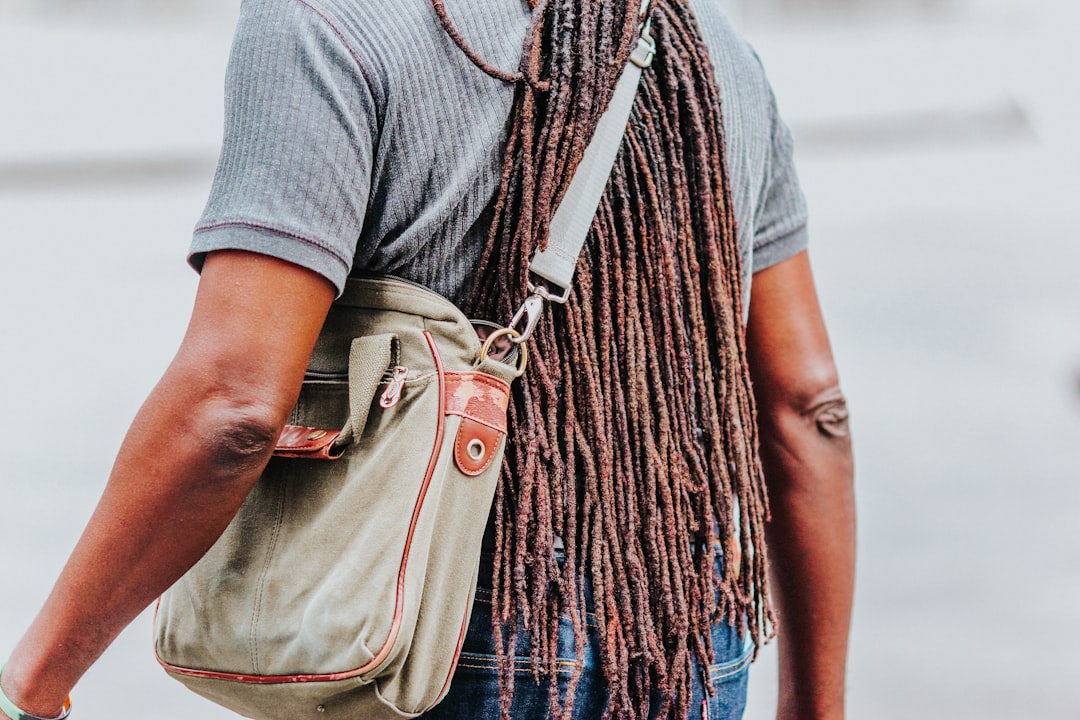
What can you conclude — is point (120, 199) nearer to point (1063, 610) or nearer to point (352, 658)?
point (1063, 610)

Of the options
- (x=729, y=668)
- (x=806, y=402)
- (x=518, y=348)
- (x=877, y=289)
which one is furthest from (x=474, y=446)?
(x=877, y=289)

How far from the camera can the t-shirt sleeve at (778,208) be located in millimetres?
1493

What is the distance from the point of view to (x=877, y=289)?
22.7ft

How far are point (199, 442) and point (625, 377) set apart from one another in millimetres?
431

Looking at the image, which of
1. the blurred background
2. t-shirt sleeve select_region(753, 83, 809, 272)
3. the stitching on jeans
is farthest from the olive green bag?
the blurred background

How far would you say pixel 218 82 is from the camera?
8.66 metres

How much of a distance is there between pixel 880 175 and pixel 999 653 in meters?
5.86

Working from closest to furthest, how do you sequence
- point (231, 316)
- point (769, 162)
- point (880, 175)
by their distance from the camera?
point (231, 316)
point (769, 162)
point (880, 175)

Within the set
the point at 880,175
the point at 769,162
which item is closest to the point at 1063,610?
the point at 769,162

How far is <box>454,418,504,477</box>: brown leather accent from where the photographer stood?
3.54ft

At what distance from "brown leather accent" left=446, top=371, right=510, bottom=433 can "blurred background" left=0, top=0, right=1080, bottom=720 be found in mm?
2356

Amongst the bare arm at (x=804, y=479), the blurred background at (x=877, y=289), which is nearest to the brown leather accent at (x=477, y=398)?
the bare arm at (x=804, y=479)

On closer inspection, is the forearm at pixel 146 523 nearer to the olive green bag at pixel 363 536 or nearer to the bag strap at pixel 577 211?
the olive green bag at pixel 363 536

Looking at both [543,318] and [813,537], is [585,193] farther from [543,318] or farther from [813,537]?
[813,537]
